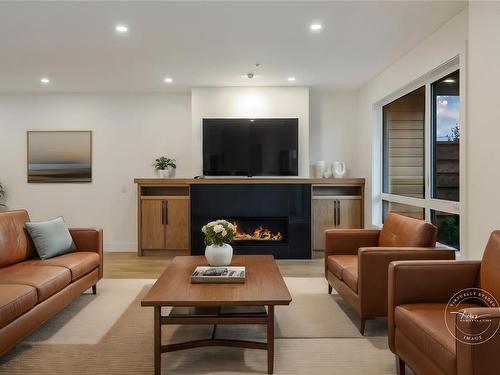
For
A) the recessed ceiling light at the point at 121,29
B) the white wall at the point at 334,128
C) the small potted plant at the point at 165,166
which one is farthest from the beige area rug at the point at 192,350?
the white wall at the point at 334,128

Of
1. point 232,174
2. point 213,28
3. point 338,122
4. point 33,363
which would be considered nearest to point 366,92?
point 338,122

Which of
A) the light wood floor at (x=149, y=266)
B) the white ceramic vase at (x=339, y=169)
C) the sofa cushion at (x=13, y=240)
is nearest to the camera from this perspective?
the sofa cushion at (x=13, y=240)

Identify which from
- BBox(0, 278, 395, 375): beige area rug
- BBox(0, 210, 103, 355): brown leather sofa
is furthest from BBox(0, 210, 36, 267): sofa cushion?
BBox(0, 278, 395, 375): beige area rug

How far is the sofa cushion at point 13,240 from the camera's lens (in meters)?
3.33

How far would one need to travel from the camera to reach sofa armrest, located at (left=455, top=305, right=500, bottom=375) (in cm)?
157

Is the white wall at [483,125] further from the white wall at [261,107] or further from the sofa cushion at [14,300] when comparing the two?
the sofa cushion at [14,300]

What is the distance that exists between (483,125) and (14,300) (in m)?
3.44

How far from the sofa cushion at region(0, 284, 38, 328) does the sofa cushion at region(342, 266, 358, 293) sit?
2365 mm

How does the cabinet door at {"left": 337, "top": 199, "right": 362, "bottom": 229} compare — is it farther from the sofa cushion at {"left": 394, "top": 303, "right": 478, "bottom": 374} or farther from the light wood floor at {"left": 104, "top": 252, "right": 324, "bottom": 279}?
the sofa cushion at {"left": 394, "top": 303, "right": 478, "bottom": 374}

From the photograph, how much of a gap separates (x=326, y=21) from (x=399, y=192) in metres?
2.56

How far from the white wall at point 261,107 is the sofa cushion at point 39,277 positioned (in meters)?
2.98

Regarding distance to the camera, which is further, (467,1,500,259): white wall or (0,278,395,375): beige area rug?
(467,1,500,259): white wall

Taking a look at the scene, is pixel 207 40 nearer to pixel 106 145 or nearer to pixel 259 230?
pixel 259 230

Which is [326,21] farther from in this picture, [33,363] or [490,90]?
[33,363]
